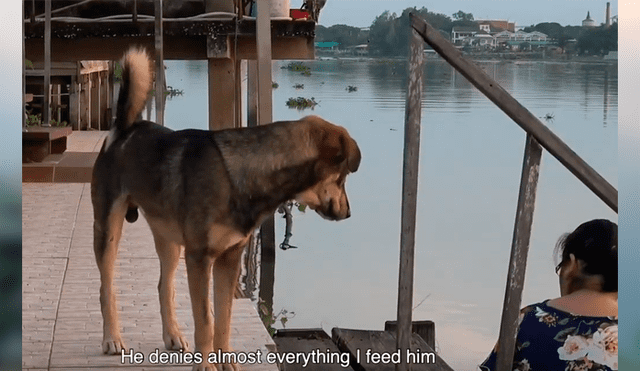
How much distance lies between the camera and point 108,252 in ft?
13.7

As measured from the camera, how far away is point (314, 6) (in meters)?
8.62

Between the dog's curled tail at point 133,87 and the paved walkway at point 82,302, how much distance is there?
2.87 feet

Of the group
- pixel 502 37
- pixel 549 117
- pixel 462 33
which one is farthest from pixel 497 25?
→ pixel 549 117

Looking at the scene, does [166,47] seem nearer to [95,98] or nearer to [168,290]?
[168,290]

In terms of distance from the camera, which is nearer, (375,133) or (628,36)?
(628,36)

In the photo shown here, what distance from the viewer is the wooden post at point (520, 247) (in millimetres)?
3896

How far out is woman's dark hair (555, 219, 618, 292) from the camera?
335 centimetres

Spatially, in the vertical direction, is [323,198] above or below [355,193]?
above

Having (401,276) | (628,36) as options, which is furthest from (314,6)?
(628,36)

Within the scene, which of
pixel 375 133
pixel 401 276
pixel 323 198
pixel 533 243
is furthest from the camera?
pixel 375 133

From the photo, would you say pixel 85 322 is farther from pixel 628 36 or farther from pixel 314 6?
pixel 314 6

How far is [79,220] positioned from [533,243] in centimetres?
466

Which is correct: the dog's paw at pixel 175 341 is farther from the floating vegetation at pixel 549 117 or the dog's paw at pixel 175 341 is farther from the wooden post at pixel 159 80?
the floating vegetation at pixel 549 117

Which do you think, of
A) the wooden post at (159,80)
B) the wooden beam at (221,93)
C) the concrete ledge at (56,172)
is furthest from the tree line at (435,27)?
the concrete ledge at (56,172)
